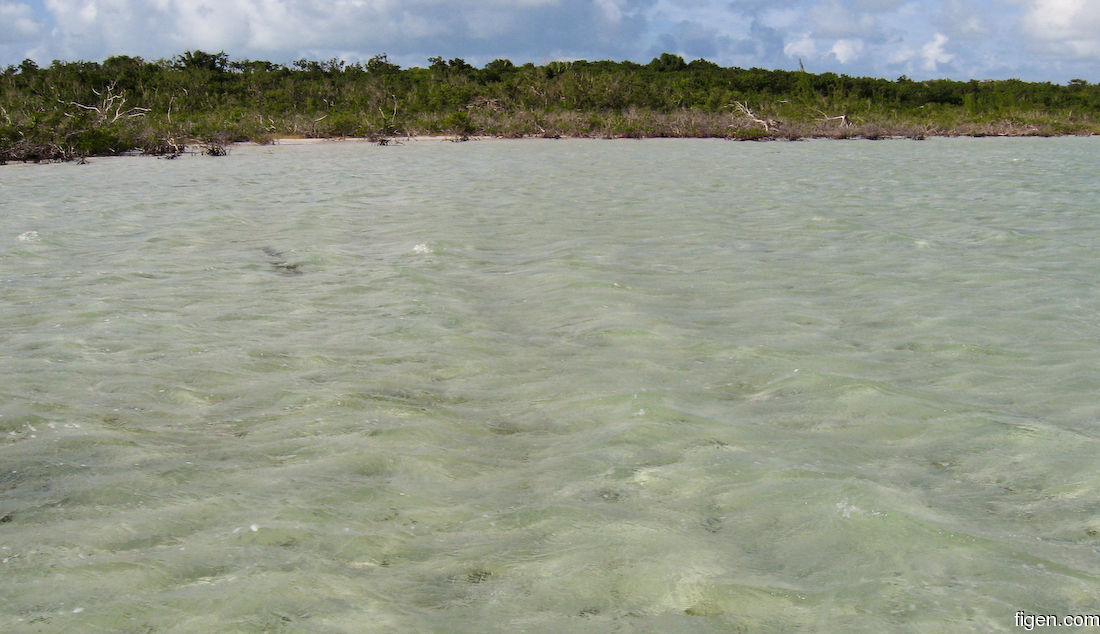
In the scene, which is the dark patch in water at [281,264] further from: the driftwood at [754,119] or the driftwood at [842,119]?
the driftwood at [842,119]

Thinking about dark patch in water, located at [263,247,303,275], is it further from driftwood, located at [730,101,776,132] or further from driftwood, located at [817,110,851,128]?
driftwood, located at [817,110,851,128]

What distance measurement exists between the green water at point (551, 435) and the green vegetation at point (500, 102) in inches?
974

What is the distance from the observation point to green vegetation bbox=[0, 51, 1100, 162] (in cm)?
3944

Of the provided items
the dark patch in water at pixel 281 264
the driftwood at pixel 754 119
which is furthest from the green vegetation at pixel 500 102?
the dark patch in water at pixel 281 264

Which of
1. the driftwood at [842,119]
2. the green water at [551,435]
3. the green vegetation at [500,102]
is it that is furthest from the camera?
the driftwood at [842,119]

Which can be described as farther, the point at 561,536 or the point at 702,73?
the point at 702,73

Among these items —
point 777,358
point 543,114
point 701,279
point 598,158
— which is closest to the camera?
point 777,358

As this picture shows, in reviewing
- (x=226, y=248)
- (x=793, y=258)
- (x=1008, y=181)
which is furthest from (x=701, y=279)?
(x=1008, y=181)

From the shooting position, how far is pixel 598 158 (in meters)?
28.4

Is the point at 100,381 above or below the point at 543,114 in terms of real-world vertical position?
below

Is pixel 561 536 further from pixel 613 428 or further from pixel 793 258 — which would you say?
pixel 793 258

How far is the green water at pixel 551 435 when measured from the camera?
117 inches

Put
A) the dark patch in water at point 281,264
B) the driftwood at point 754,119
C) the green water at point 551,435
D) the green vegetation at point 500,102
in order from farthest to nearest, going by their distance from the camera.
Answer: the driftwood at point 754,119 → the green vegetation at point 500,102 → the dark patch in water at point 281,264 → the green water at point 551,435

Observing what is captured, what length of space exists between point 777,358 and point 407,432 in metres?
2.54
